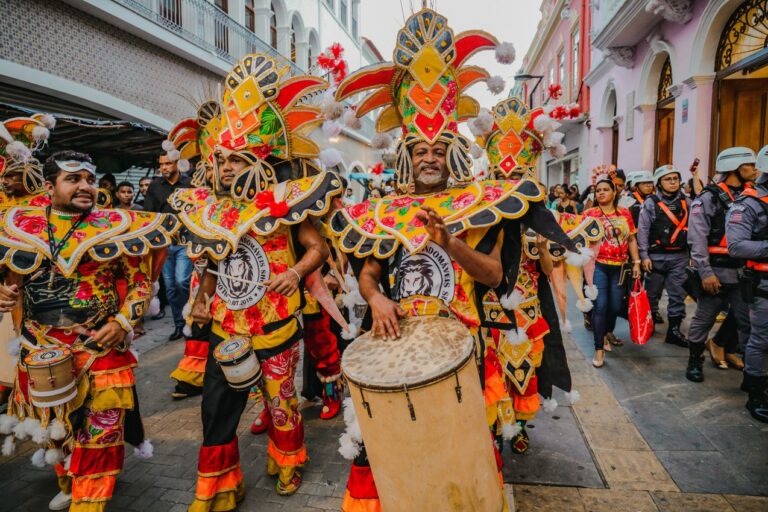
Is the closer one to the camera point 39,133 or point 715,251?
point 39,133

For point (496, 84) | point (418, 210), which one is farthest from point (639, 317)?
point (418, 210)

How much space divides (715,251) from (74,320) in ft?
18.3

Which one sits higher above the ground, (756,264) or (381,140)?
(381,140)

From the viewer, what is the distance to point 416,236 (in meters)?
2.23

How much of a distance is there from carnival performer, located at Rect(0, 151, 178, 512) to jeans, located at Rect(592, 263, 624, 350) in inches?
184

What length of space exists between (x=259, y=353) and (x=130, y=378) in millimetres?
866

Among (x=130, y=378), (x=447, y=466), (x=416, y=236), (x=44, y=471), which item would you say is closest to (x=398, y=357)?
(x=447, y=466)

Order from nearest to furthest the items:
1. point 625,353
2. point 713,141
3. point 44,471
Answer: point 44,471
point 625,353
point 713,141

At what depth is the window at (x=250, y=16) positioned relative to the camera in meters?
14.6

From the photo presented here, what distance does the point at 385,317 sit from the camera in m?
2.14

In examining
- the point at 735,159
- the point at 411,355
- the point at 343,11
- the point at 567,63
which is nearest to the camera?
the point at 411,355

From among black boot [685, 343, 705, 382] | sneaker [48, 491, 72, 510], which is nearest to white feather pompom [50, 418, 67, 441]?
sneaker [48, 491, 72, 510]

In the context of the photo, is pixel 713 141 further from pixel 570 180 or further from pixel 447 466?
pixel 570 180

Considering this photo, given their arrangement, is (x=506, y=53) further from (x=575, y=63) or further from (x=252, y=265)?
(x=575, y=63)
